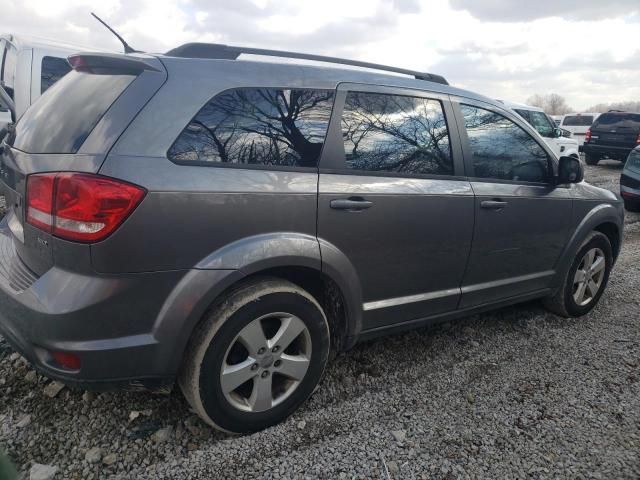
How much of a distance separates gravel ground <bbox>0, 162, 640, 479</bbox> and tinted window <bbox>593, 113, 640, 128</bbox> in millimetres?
14820

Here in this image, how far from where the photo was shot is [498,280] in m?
3.19

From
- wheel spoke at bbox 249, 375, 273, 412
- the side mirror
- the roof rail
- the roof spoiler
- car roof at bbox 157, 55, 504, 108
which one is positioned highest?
the roof rail

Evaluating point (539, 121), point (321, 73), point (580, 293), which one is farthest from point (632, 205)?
point (321, 73)

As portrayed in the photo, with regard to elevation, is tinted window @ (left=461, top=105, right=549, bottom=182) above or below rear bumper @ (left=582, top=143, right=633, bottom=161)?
above

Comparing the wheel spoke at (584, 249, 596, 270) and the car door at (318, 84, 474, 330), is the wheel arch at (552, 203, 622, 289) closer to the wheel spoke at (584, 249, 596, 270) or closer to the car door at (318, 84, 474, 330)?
the wheel spoke at (584, 249, 596, 270)

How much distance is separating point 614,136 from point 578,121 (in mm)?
6335

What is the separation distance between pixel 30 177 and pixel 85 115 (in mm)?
346

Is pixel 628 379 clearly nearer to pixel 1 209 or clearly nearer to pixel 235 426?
pixel 235 426

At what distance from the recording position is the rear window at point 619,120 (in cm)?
1510

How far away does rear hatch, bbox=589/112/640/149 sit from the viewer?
49.2 ft

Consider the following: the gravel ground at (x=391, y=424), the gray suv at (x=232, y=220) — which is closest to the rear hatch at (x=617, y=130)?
the gravel ground at (x=391, y=424)

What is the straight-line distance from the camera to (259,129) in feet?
7.08

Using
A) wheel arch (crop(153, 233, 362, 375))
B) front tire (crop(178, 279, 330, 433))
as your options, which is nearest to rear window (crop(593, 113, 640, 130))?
wheel arch (crop(153, 233, 362, 375))

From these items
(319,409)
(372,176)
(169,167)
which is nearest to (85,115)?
(169,167)
